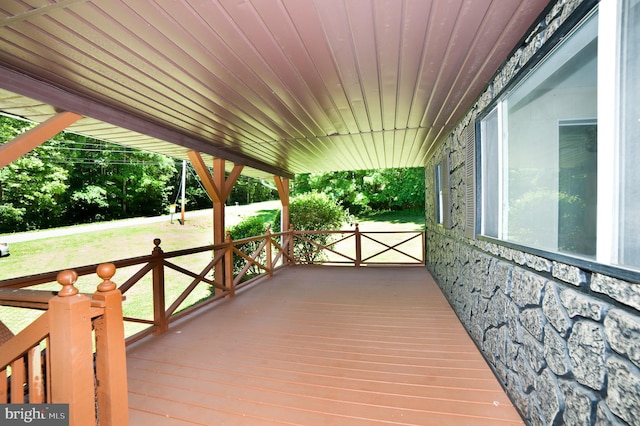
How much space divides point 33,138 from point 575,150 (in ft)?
12.3

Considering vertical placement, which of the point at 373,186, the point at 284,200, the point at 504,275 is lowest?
the point at 504,275

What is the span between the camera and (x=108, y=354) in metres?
1.15

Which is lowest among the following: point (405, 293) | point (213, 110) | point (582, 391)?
point (405, 293)

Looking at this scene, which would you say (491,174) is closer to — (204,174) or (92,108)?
(92,108)

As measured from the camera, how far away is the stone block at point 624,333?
91 cm

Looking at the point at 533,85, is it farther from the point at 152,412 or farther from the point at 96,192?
the point at 96,192

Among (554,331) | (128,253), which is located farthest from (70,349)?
(128,253)

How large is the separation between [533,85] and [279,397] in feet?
8.77

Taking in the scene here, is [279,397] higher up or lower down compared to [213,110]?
lower down

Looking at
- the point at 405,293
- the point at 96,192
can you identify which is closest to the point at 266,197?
the point at 96,192

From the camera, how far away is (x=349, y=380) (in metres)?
2.12

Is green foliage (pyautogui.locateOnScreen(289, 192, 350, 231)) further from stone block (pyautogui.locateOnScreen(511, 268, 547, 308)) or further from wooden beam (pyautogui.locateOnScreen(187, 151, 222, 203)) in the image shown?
stone block (pyautogui.locateOnScreen(511, 268, 547, 308))

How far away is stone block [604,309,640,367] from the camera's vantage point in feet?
2.99

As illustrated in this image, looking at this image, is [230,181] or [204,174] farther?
[230,181]
